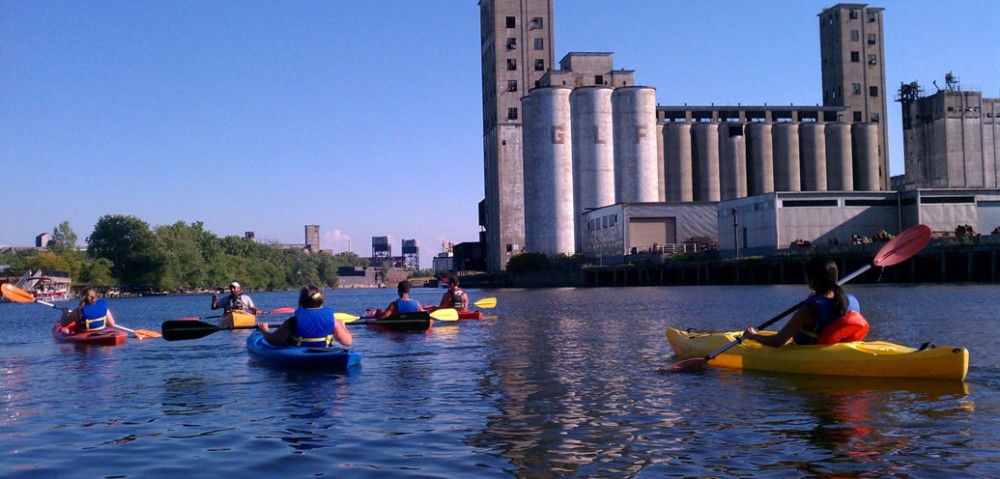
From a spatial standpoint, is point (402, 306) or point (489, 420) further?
point (402, 306)

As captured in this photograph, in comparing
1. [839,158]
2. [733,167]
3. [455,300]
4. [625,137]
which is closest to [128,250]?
[625,137]

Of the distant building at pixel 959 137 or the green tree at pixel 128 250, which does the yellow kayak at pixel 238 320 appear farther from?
the green tree at pixel 128 250

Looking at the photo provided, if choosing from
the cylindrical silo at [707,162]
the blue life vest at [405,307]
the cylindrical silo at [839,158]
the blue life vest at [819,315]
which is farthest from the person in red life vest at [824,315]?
the cylindrical silo at [839,158]

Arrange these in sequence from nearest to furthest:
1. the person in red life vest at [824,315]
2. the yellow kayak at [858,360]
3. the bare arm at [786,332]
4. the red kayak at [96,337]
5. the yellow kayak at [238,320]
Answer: the yellow kayak at [858,360] → the person in red life vest at [824,315] → the bare arm at [786,332] → the red kayak at [96,337] → the yellow kayak at [238,320]

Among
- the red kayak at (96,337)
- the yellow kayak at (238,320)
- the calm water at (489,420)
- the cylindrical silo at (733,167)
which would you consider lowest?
the calm water at (489,420)

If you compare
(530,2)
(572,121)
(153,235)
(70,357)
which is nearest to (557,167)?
(572,121)

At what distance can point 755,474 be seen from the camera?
8.48 m

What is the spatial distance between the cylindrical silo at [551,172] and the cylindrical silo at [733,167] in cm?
2333

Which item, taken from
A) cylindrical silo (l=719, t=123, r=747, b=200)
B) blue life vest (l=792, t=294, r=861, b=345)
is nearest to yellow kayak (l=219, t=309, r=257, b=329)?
blue life vest (l=792, t=294, r=861, b=345)

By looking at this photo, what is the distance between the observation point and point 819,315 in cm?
1435

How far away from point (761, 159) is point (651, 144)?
19171mm

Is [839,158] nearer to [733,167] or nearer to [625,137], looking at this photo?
[733,167]

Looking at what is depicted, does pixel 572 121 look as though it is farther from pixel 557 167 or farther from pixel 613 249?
pixel 613 249

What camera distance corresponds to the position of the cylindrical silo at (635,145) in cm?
12250
